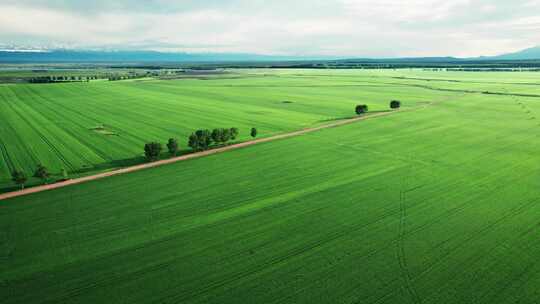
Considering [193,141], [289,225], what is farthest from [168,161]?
[289,225]

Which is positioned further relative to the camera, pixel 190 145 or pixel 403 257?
pixel 190 145

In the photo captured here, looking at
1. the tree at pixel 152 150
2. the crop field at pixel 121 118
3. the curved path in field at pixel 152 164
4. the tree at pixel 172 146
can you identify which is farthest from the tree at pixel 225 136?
the tree at pixel 152 150

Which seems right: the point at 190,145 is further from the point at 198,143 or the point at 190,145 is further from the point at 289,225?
the point at 289,225

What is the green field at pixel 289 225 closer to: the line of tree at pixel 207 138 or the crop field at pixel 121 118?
the crop field at pixel 121 118

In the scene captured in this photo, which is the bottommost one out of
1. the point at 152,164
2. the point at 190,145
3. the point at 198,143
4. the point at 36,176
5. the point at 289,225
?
the point at 289,225

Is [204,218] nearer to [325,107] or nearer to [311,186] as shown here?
[311,186]

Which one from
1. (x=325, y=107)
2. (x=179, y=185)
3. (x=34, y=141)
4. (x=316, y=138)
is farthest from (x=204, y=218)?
(x=325, y=107)
